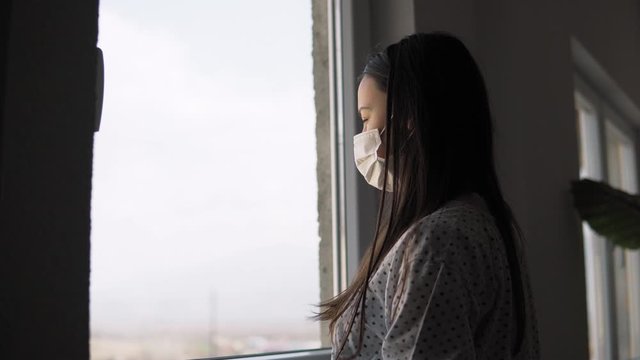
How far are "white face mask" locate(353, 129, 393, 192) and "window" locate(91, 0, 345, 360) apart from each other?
0.43m

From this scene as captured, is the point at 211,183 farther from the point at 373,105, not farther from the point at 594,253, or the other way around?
the point at 594,253

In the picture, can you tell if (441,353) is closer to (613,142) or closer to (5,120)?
(5,120)

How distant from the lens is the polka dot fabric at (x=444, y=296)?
2.86 ft

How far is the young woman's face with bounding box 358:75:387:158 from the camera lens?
3.62 ft

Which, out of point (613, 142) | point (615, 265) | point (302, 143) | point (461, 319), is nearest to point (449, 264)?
point (461, 319)

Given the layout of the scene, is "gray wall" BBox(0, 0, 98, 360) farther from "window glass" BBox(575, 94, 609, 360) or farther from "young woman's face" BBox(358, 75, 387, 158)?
"window glass" BBox(575, 94, 609, 360)

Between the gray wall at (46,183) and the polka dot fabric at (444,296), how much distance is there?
0.40 meters

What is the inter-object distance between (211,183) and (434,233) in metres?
0.68

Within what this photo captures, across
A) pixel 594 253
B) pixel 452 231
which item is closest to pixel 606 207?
pixel 594 253

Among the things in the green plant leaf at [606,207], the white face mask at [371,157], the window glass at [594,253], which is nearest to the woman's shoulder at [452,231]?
the white face mask at [371,157]

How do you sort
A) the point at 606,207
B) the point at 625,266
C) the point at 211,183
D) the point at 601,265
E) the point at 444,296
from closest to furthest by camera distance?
the point at 444,296 → the point at 211,183 → the point at 606,207 → the point at 601,265 → the point at 625,266

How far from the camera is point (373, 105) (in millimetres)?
1113

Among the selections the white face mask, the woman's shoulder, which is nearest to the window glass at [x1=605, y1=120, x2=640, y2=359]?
the white face mask

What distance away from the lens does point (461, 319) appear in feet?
2.88
